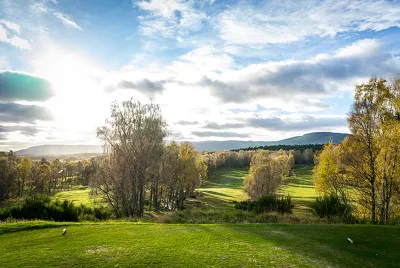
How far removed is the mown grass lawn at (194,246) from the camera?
1055 cm

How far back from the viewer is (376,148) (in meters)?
25.5

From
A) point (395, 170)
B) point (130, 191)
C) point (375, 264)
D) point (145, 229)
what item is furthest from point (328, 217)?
point (130, 191)

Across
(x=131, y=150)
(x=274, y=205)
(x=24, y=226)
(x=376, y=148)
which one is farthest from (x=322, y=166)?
(x=24, y=226)

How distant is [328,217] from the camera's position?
82.3 feet

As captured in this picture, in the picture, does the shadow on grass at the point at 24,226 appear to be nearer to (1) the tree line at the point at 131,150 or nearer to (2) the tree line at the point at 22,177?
(1) the tree line at the point at 131,150

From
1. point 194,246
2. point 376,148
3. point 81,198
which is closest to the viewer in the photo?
point 194,246

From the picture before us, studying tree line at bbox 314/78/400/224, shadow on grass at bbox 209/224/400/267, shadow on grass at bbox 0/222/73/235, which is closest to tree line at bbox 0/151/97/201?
shadow on grass at bbox 0/222/73/235

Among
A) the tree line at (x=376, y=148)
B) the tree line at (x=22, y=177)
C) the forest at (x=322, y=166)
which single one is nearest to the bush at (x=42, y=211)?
the forest at (x=322, y=166)

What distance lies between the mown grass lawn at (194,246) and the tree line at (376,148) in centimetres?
897

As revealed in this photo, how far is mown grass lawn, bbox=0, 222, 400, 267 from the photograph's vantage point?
10555 mm

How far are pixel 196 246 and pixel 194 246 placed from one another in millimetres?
91

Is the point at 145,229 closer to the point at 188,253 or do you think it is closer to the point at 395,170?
the point at 188,253

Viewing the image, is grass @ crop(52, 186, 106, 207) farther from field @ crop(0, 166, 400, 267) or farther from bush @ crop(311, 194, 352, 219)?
bush @ crop(311, 194, 352, 219)

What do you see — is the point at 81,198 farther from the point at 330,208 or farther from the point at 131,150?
the point at 330,208
